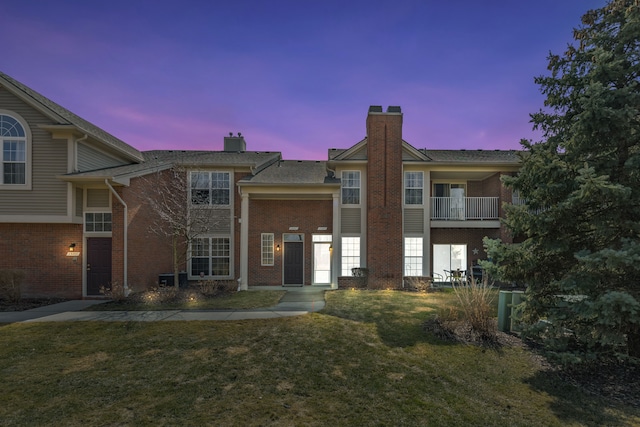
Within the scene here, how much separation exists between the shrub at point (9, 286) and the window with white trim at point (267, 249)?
8.83m

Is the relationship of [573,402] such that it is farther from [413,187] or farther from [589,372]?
[413,187]

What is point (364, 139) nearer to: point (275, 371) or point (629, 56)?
point (629, 56)

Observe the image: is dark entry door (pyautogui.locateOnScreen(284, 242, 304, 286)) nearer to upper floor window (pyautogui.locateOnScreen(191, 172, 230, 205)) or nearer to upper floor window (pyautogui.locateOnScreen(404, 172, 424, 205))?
upper floor window (pyautogui.locateOnScreen(191, 172, 230, 205))

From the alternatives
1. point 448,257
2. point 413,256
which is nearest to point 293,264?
point 413,256

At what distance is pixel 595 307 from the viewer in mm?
4391

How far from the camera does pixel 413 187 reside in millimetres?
14164

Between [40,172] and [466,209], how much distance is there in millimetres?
18556

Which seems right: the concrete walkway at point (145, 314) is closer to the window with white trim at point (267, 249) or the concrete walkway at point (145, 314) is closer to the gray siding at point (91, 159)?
the window with white trim at point (267, 249)

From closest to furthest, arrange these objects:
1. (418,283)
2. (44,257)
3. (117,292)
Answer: (117,292) < (44,257) < (418,283)

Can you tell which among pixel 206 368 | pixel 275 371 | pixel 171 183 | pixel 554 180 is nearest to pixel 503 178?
pixel 554 180

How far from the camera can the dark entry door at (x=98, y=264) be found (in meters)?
11.4

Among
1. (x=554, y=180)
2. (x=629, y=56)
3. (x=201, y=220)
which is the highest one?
(x=629, y=56)

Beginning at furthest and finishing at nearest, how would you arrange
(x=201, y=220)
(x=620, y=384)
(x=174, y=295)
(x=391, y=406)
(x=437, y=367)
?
(x=201, y=220) < (x=174, y=295) < (x=437, y=367) < (x=620, y=384) < (x=391, y=406)

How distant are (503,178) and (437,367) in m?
4.22
